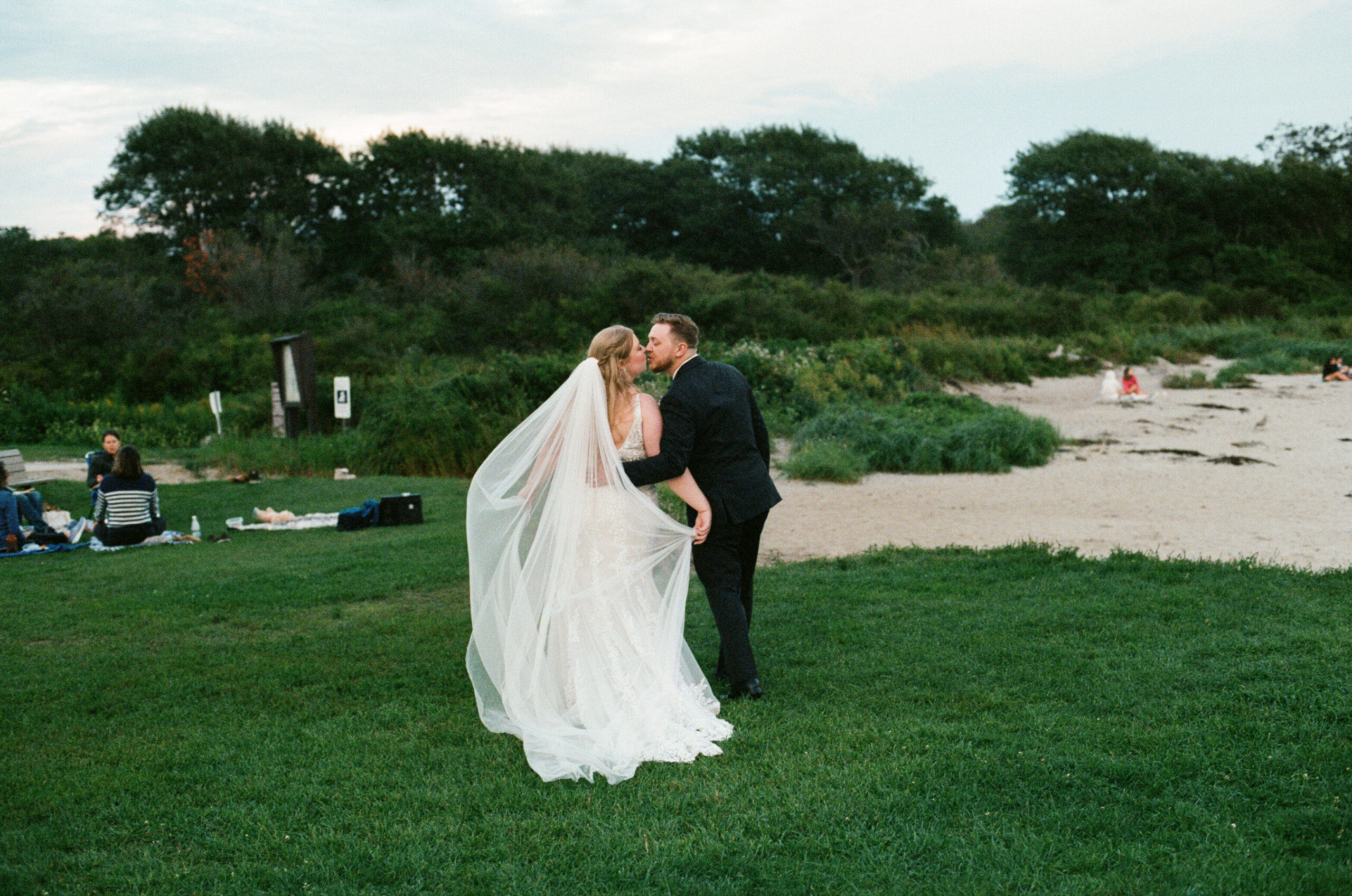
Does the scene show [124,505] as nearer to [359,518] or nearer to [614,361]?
[359,518]

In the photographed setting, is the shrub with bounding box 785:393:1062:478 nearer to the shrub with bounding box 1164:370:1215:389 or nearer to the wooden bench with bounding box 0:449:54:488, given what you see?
the shrub with bounding box 1164:370:1215:389

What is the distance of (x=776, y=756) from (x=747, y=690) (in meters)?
0.89

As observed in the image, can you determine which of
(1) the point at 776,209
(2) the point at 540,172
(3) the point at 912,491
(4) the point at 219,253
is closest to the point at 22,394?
(4) the point at 219,253

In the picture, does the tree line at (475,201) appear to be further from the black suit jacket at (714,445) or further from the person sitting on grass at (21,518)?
the black suit jacket at (714,445)

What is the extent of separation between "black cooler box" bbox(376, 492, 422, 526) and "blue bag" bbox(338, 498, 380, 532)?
0.07 meters

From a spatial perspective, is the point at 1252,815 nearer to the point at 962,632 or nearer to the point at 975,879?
the point at 975,879

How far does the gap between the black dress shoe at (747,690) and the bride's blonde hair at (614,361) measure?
59.0 inches

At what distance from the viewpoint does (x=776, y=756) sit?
4.41 metres

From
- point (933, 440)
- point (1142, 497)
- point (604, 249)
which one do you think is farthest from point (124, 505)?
point (604, 249)

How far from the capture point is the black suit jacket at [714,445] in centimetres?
512

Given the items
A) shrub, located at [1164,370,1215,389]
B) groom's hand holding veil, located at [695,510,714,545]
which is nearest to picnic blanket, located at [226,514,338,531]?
groom's hand holding veil, located at [695,510,714,545]

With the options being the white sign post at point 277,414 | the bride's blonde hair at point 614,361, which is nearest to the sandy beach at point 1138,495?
the white sign post at point 277,414

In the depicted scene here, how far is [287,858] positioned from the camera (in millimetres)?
3572

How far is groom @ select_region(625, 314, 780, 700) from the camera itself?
5.14m
